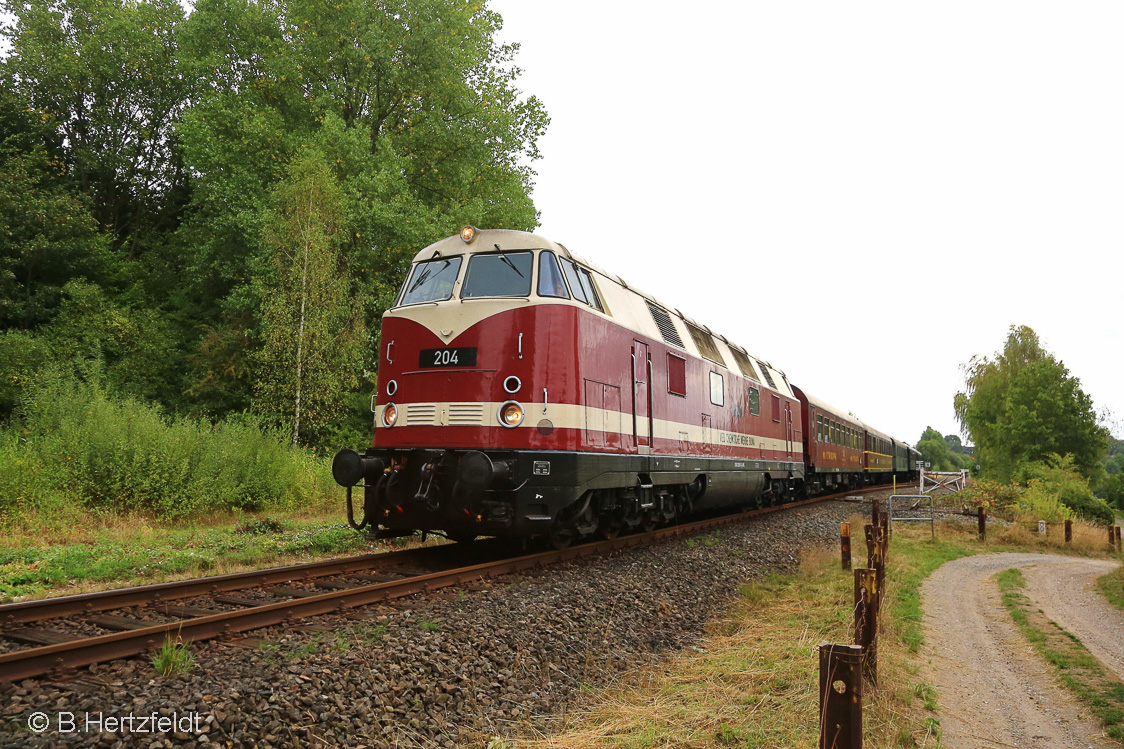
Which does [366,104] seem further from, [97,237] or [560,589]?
[560,589]

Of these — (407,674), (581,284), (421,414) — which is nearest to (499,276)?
(581,284)

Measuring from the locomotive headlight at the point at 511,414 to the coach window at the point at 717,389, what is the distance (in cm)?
646

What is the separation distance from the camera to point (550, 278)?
A: 8883 mm

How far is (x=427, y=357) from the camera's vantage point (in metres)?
8.85

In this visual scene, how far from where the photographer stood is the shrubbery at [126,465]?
11.3 meters

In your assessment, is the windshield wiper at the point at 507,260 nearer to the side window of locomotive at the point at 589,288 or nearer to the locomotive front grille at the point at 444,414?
the side window of locomotive at the point at 589,288

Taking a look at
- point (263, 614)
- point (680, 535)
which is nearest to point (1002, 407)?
point (680, 535)

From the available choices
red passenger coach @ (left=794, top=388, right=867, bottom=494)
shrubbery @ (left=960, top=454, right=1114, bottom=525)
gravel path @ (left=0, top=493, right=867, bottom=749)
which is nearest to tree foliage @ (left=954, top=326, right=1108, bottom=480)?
shrubbery @ (left=960, top=454, right=1114, bottom=525)

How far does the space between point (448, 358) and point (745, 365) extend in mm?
10425

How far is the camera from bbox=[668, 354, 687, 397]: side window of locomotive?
11766 mm

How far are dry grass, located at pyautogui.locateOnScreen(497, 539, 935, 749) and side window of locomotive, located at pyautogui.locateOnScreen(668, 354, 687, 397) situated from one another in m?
4.50

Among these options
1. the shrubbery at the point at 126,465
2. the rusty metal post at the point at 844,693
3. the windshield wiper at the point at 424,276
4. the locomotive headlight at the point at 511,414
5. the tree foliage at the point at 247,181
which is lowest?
the rusty metal post at the point at 844,693

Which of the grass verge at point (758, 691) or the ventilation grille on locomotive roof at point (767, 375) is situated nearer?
the grass verge at point (758, 691)

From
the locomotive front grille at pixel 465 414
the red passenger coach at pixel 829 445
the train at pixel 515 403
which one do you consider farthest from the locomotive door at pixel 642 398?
the red passenger coach at pixel 829 445
